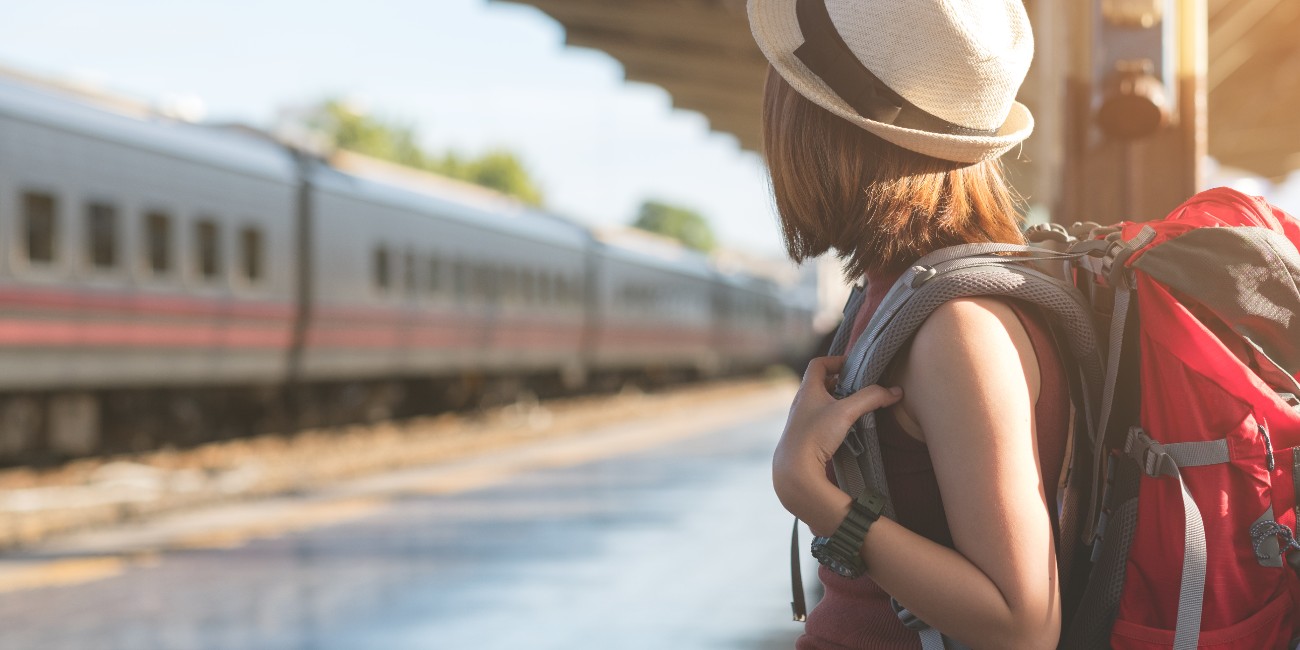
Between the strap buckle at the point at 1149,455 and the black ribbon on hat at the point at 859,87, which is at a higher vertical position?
the black ribbon on hat at the point at 859,87

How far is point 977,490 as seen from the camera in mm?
1512

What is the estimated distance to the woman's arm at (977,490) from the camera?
4.95 feet

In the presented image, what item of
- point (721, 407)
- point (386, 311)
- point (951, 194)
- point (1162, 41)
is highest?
point (1162, 41)

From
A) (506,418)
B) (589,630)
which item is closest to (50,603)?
(589,630)

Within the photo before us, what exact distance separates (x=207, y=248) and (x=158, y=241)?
2.69 feet

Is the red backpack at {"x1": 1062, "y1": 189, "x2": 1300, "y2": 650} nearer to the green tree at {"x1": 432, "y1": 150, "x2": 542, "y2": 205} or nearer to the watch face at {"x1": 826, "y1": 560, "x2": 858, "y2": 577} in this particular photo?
the watch face at {"x1": 826, "y1": 560, "x2": 858, "y2": 577}

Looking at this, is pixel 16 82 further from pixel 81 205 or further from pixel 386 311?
pixel 386 311

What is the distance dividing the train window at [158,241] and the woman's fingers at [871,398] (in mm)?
13021

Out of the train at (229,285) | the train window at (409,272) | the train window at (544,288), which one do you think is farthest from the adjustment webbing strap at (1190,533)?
the train window at (544,288)

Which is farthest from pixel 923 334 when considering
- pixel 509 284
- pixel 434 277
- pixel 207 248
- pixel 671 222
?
pixel 671 222

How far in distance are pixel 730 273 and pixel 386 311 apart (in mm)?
24139

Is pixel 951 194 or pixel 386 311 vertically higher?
pixel 951 194

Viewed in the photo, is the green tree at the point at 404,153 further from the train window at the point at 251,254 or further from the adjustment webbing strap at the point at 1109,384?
the adjustment webbing strap at the point at 1109,384

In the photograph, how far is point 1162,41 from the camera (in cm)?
372
